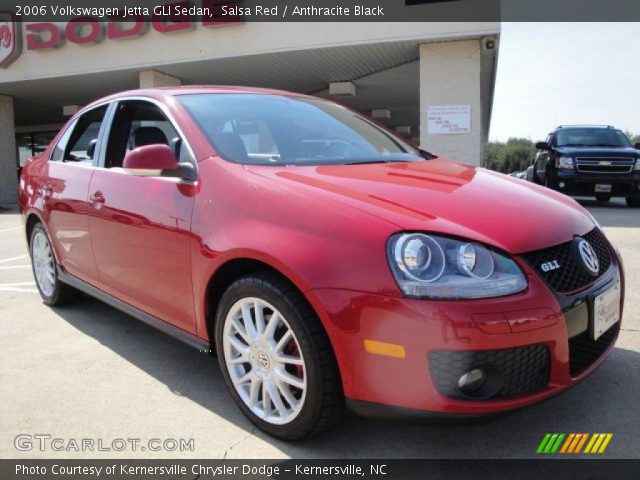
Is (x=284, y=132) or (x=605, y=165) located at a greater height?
(x=284, y=132)

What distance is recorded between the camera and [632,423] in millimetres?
2301

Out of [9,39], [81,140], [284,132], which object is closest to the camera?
[284,132]

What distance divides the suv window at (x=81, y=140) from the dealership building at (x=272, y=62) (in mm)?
8472

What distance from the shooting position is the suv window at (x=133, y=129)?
3184 mm

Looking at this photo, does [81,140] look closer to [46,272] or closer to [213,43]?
[46,272]

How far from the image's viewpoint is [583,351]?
210cm

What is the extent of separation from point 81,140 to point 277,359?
8.76ft

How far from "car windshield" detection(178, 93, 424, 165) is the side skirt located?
888 millimetres

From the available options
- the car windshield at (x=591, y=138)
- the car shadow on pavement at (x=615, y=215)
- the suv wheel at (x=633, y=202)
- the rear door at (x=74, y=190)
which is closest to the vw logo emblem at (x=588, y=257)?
the rear door at (x=74, y=190)

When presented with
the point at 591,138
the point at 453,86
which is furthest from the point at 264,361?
the point at 591,138

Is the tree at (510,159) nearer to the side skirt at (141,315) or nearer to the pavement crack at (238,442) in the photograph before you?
the side skirt at (141,315)

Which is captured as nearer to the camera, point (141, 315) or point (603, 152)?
point (141, 315)

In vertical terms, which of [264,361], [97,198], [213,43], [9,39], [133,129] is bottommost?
[264,361]

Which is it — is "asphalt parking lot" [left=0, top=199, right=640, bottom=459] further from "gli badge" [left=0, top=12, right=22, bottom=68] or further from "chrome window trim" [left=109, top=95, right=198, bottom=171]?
"gli badge" [left=0, top=12, right=22, bottom=68]
